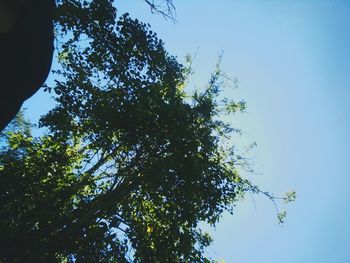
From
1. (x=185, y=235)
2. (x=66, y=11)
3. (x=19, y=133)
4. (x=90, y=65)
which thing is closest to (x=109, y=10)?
(x=66, y=11)

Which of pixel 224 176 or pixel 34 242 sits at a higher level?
pixel 224 176

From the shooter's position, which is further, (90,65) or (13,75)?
(90,65)

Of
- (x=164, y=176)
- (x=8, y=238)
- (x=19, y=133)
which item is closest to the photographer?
(x=8, y=238)

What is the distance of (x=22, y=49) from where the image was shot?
1511 millimetres

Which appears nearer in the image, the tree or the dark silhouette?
the dark silhouette

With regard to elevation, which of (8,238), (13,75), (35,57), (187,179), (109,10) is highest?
(109,10)

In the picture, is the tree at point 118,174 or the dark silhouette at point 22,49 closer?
the dark silhouette at point 22,49

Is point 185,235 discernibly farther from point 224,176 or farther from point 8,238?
point 8,238

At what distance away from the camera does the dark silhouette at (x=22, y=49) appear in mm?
1422

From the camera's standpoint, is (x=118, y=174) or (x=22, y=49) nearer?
(x=22, y=49)

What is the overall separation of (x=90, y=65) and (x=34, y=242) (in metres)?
6.37

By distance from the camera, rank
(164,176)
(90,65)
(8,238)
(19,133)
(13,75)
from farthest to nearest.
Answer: (19,133)
(90,65)
(164,176)
(8,238)
(13,75)

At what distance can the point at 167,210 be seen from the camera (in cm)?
999

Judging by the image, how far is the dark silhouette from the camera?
56.0 inches
